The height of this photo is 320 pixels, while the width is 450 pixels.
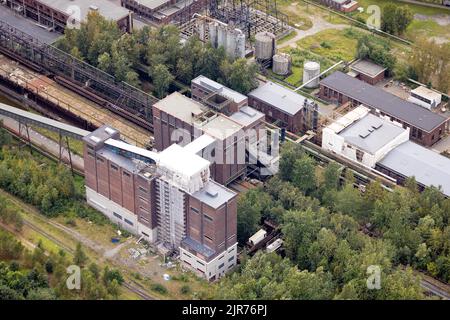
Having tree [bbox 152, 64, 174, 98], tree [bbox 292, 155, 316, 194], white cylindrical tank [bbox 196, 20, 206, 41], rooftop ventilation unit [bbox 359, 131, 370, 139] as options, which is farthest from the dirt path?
tree [bbox 292, 155, 316, 194]

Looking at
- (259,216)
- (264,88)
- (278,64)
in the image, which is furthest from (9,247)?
(278,64)

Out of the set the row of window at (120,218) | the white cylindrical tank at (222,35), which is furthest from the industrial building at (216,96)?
the row of window at (120,218)

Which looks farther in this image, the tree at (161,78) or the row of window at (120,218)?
the tree at (161,78)

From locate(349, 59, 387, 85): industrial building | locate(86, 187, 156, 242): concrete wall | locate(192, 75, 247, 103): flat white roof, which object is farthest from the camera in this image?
locate(349, 59, 387, 85): industrial building

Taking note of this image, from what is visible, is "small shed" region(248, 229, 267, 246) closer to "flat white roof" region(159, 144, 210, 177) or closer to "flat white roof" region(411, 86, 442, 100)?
"flat white roof" region(159, 144, 210, 177)

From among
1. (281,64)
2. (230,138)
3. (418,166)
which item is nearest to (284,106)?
(281,64)

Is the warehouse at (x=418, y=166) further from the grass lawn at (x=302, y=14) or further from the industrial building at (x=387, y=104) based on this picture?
the grass lawn at (x=302, y=14)

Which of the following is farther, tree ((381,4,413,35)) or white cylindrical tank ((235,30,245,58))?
tree ((381,4,413,35))
